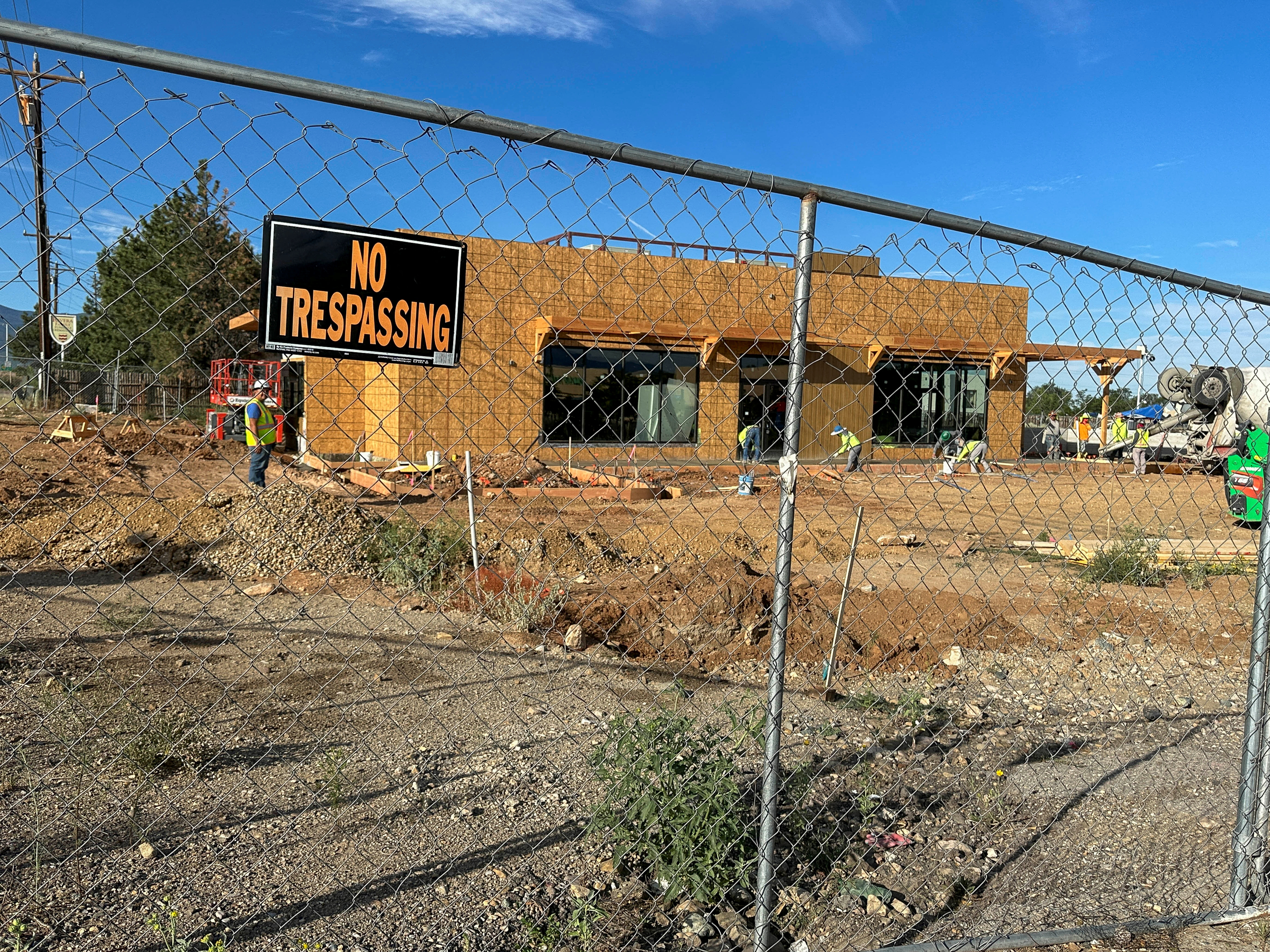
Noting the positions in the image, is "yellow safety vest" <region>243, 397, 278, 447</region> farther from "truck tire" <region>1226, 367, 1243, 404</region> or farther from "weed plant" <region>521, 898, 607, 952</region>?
"truck tire" <region>1226, 367, 1243, 404</region>

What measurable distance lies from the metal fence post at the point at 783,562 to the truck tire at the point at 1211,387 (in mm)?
1972

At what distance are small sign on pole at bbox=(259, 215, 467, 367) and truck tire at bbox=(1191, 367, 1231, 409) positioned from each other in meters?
2.93

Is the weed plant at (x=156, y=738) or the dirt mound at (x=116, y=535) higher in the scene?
the dirt mound at (x=116, y=535)

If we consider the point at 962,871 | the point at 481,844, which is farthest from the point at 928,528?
the point at 481,844

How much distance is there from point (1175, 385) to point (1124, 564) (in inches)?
228

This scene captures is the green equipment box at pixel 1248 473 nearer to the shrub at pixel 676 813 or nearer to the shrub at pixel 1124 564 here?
the shrub at pixel 1124 564

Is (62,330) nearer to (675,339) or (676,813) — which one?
(676,813)

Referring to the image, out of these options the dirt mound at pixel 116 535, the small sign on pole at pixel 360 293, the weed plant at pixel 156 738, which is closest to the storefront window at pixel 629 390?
the dirt mound at pixel 116 535

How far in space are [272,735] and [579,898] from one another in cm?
208

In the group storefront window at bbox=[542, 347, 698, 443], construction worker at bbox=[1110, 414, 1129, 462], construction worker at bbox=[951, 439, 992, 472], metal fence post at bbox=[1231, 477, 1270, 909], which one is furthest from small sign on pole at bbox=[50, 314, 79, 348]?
storefront window at bbox=[542, 347, 698, 443]

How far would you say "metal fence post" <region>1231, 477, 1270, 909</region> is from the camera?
3074mm

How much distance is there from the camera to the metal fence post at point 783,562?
236 centimetres

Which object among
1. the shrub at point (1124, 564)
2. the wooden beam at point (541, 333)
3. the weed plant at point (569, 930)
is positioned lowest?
the weed plant at point (569, 930)

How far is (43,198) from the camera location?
1.94 m
